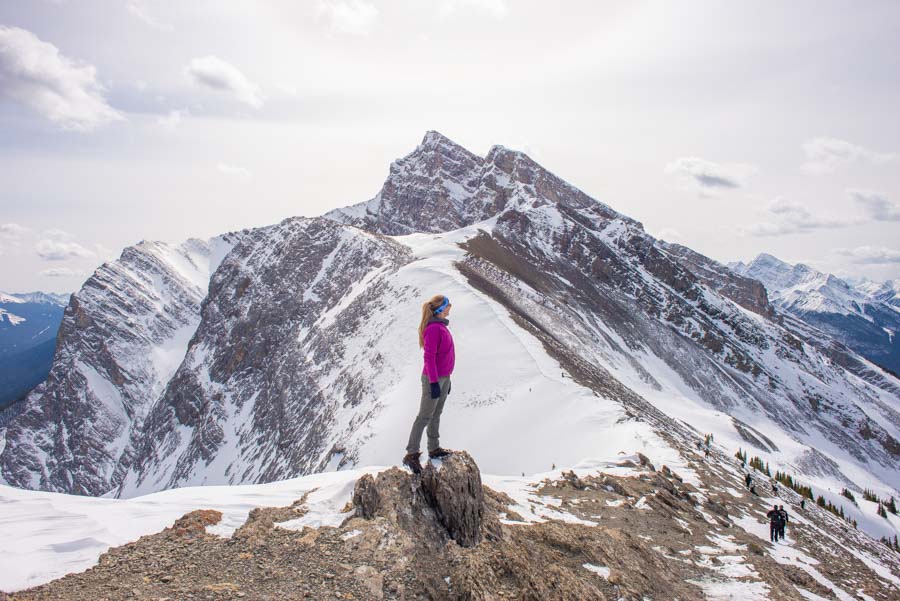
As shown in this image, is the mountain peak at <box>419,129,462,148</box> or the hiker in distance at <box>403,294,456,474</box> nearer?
the hiker in distance at <box>403,294,456,474</box>

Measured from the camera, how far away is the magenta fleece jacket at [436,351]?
8.62m

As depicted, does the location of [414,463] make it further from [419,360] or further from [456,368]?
[419,360]

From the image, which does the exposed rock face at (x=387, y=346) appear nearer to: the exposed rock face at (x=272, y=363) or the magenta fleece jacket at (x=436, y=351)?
the exposed rock face at (x=272, y=363)

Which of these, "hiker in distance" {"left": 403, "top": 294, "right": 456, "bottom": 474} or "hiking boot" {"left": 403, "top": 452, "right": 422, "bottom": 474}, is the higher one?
"hiker in distance" {"left": 403, "top": 294, "right": 456, "bottom": 474}

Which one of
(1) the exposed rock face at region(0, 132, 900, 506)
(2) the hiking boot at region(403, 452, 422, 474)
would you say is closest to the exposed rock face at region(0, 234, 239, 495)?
(1) the exposed rock face at region(0, 132, 900, 506)

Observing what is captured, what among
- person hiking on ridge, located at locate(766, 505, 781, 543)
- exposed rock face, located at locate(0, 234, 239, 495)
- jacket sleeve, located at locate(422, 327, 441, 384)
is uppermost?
jacket sleeve, located at locate(422, 327, 441, 384)

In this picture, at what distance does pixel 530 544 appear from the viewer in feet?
25.7

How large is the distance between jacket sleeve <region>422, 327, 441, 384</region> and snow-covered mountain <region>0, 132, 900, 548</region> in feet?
43.8

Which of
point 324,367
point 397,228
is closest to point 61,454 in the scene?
point 397,228

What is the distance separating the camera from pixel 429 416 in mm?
8922

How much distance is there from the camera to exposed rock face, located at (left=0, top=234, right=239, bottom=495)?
130625mm

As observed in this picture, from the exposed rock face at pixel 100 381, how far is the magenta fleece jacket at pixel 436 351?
451 feet

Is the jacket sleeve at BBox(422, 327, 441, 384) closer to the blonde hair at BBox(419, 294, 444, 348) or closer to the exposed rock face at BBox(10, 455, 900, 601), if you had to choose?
the blonde hair at BBox(419, 294, 444, 348)

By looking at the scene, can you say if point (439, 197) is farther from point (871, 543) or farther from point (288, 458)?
point (871, 543)
